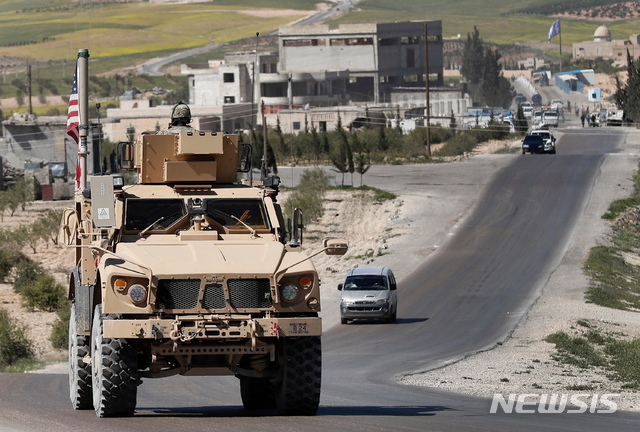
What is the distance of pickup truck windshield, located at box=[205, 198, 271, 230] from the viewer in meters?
14.5

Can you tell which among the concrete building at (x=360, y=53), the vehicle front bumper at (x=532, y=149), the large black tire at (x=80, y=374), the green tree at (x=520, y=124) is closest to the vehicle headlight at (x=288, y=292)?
the large black tire at (x=80, y=374)

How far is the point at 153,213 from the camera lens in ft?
47.3

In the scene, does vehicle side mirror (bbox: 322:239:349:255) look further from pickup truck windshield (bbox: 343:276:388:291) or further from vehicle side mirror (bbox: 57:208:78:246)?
pickup truck windshield (bbox: 343:276:388:291)

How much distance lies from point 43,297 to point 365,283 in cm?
1370

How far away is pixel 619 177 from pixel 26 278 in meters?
38.1

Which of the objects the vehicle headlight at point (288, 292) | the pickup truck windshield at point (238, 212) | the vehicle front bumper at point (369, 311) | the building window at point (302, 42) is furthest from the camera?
the building window at point (302, 42)

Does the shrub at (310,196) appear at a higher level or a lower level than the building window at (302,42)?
lower

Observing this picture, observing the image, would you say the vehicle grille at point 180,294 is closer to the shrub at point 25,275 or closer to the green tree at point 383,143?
the shrub at point 25,275

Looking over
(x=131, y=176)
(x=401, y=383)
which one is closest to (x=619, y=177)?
(x=131, y=176)

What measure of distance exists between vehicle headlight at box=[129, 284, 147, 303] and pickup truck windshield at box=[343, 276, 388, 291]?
24.7 meters

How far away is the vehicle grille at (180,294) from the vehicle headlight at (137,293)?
172 millimetres

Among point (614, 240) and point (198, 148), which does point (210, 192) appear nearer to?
point (198, 148)

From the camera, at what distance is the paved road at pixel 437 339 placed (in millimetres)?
12867

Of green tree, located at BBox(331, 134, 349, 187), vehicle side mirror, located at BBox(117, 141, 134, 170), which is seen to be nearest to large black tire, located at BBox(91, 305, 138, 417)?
vehicle side mirror, located at BBox(117, 141, 134, 170)
